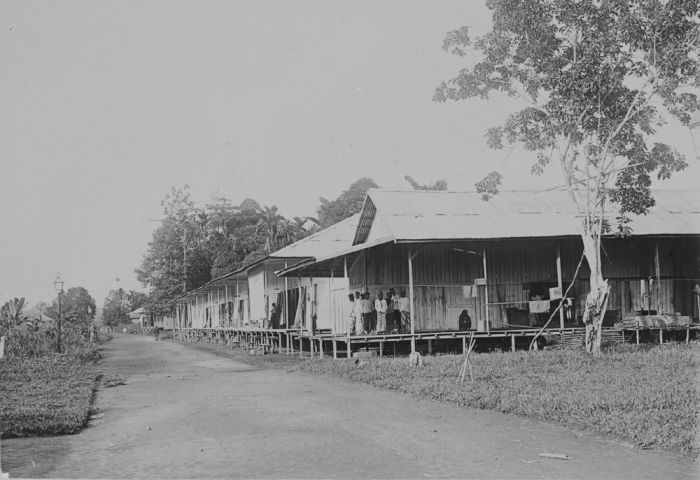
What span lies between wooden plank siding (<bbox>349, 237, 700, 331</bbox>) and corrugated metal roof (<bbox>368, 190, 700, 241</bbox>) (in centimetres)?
56

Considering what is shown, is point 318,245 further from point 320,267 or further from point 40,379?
point 40,379

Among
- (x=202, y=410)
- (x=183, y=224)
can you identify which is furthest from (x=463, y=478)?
(x=183, y=224)

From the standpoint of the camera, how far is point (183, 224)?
5688 cm

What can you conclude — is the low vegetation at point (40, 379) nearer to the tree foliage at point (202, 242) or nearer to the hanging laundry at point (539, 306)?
the hanging laundry at point (539, 306)

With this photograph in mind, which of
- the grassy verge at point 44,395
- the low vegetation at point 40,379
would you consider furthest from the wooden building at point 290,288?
the grassy verge at point 44,395

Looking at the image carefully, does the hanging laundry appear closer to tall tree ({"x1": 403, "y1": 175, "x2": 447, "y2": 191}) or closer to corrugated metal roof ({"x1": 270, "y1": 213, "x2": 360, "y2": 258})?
corrugated metal roof ({"x1": 270, "y1": 213, "x2": 360, "y2": 258})

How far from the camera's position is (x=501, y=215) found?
20.0 metres

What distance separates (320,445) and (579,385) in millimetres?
5020

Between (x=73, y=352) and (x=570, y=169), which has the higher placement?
(x=570, y=169)

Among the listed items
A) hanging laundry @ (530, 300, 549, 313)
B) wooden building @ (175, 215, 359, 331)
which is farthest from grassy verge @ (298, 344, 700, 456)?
wooden building @ (175, 215, 359, 331)

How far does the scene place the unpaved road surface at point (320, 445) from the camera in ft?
19.7

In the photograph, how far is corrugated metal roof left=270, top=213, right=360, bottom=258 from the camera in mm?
25375

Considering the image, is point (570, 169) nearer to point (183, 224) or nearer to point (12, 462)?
point (12, 462)

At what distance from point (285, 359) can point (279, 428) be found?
12045 mm
